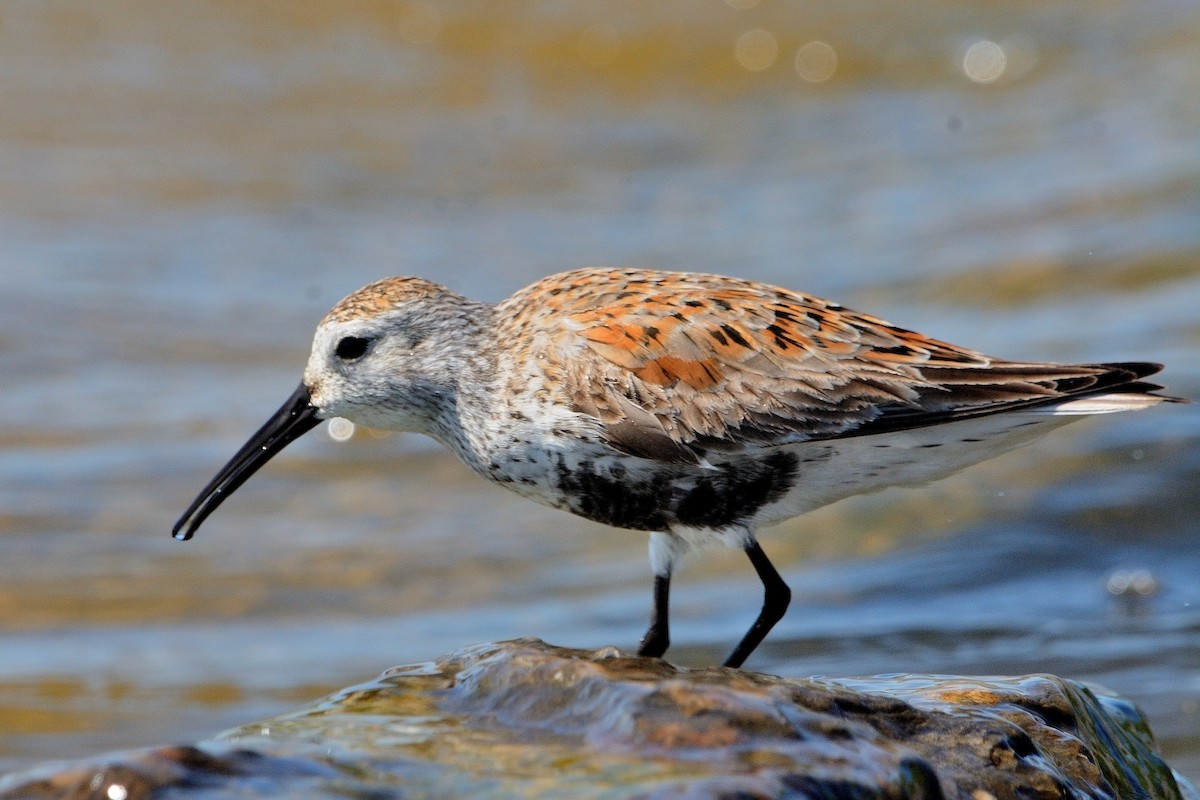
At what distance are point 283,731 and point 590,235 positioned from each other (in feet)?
35.3

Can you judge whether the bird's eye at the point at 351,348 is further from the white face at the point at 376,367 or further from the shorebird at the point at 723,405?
the shorebird at the point at 723,405

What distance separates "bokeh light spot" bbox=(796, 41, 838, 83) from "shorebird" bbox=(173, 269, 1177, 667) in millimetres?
12452

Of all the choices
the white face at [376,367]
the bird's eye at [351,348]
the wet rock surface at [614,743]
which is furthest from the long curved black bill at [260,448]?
the wet rock surface at [614,743]

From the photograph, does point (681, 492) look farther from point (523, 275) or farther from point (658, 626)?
point (523, 275)

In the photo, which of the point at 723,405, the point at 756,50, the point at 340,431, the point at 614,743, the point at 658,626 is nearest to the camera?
the point at 614,743

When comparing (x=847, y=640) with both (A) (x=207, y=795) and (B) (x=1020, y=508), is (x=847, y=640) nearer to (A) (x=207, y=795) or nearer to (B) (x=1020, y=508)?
(B) (x=1020, y=508)

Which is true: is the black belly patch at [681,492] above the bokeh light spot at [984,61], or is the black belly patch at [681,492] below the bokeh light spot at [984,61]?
below

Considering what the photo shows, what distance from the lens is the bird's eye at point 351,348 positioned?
20.6 feet

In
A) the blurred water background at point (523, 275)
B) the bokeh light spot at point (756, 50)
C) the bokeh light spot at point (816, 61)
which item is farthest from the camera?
the bokeh light spot at point (756, 50)

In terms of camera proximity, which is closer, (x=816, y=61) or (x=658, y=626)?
(x=658, y=626)

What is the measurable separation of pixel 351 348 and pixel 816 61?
13.0 m

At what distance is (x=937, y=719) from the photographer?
4.31m

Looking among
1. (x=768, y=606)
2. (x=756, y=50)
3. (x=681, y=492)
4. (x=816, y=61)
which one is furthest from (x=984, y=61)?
(x=681, y=492)

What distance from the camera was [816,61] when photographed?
18.3 metres
